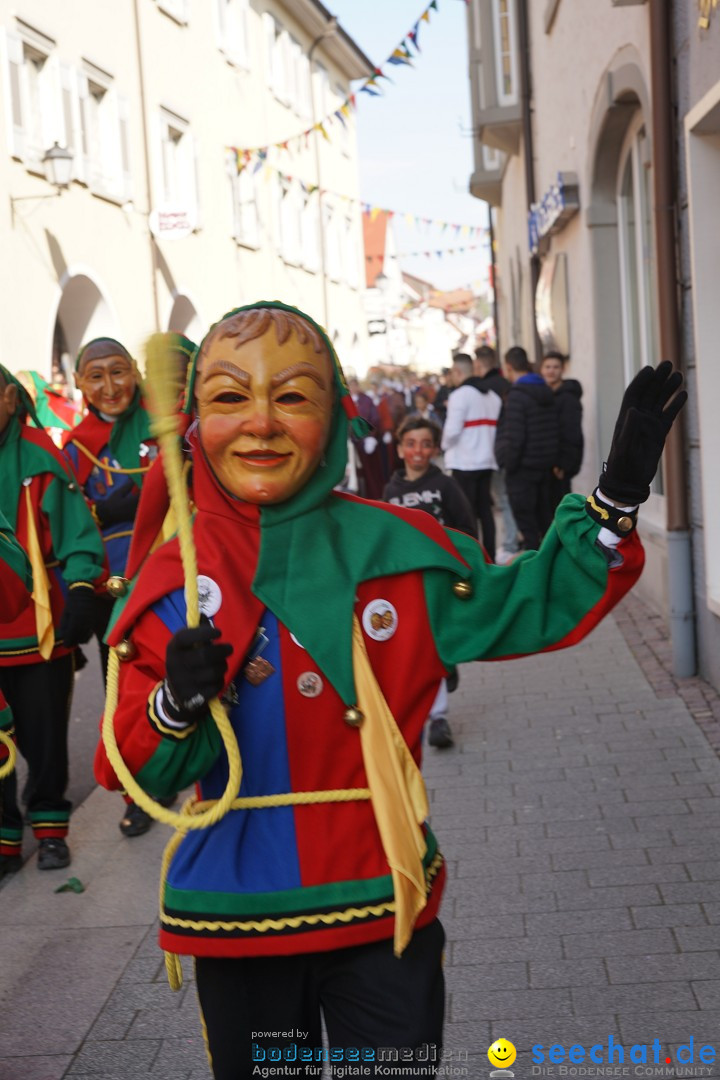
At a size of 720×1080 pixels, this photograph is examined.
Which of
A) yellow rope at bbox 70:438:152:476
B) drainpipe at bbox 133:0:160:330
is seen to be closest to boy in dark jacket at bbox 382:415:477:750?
yellow rope at bbox 70:438:152:476

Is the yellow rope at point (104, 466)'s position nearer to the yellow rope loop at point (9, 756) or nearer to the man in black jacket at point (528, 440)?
the yellow rope loop at point (9, 756)

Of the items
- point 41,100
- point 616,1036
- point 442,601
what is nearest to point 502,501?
point 41,100

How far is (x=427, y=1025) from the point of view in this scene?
243 centimetres

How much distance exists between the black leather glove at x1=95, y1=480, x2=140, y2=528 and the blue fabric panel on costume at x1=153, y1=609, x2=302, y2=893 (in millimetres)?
3663

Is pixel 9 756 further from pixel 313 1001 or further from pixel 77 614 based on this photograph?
pixel 313 1001

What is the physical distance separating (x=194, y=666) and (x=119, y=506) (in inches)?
156

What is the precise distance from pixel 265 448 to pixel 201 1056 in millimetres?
2009

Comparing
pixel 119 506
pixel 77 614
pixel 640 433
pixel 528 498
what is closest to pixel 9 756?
pixel 77 614

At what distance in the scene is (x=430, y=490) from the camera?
6.70 meters

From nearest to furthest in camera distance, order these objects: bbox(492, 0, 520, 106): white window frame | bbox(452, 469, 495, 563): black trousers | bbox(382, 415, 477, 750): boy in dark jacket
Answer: bbox(382, 415, 477, 750): boy in dark jacket
bbox(452, 469, 495, 563): black trousers
bbox(492, 0, 520, 106): white window frame

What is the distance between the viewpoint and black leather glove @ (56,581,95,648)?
5246 mm

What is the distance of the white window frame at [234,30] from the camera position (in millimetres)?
26078

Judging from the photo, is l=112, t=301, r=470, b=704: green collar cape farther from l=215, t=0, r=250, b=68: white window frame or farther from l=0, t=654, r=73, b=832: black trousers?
l=215, t=0, r=250, b=68: white window frame

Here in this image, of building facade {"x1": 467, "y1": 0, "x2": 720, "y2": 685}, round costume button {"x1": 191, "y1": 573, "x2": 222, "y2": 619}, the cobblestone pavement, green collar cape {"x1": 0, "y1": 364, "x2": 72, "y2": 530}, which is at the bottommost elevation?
the cobblestone pavement
